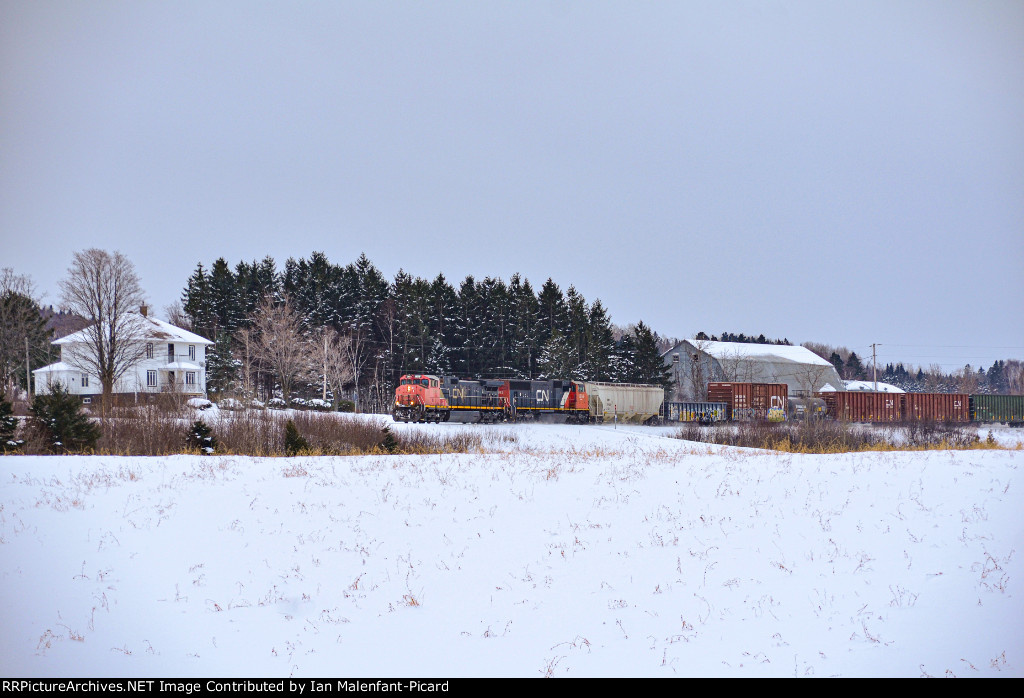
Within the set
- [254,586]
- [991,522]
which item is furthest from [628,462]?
[254,586]

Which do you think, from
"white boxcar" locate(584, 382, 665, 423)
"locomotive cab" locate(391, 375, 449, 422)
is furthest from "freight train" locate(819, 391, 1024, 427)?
"locomotive cab" locate(391, 375, 449, 422)

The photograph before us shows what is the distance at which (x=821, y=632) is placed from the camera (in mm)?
8234

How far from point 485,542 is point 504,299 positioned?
187ft

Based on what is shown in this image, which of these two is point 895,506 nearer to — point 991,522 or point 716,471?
point 991,522

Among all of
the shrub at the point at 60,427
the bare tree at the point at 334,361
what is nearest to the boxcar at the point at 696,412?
the bare tree at the point at 334,361

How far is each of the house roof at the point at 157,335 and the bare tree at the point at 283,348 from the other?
7.54 m

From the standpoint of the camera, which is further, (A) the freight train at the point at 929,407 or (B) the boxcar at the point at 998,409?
(A) the freight train at the point at 929,407

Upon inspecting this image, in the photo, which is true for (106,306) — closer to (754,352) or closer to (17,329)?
(17,329)

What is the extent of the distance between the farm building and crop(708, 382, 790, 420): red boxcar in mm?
21339

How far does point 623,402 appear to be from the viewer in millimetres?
47688

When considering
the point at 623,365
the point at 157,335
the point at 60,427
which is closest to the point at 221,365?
the point at 157,335

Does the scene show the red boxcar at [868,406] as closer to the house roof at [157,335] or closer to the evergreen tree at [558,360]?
the evergreen tree at [558,360]

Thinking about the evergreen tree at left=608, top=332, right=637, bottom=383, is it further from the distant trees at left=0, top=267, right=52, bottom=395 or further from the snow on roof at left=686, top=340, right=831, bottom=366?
the distant trees at left=0, top=267, right=52, bottom=395

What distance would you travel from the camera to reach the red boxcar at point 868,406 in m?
50.6
